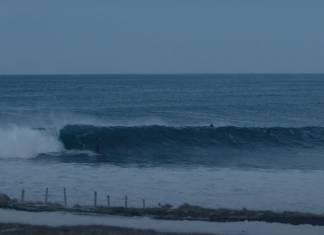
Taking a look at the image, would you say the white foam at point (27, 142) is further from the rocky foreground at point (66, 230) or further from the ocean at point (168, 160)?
the rocky foreground at point (66, 230)

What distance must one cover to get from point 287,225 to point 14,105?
5266 centimetres

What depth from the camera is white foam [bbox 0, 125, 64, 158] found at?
26.7m

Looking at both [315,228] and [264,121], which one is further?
[264,121]

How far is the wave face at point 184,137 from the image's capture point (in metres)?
31.4

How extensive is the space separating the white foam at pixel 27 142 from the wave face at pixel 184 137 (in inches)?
37.4

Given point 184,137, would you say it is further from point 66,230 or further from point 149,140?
point 66,230

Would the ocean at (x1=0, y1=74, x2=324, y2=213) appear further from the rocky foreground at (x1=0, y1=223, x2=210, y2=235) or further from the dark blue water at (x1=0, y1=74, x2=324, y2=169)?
the rocky foreground at (x1=0, y1=223, x2=210, y2=235)

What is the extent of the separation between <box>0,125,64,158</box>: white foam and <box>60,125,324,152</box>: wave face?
95 cm

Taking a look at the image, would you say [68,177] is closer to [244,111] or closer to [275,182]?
[275,182]

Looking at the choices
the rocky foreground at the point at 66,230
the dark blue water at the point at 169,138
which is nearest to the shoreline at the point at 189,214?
the rocky foreground at the point at 66,230

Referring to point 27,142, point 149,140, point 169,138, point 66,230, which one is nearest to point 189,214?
point 66,230

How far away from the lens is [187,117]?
153ft

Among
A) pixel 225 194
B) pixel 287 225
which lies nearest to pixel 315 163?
pixel 225 194

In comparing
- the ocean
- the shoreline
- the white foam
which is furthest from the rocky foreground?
the white foam
